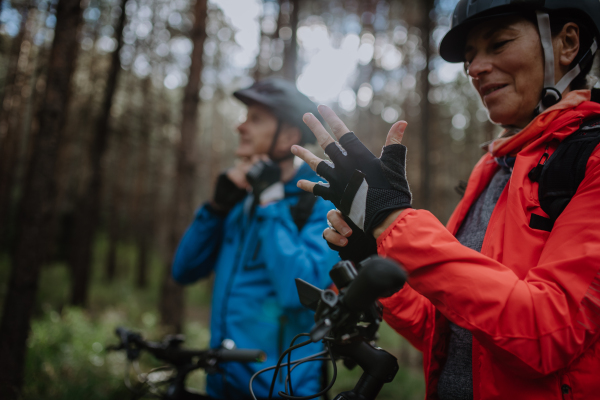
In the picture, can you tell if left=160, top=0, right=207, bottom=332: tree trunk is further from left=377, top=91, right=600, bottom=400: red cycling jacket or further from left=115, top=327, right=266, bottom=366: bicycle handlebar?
left=377, top=91, right=600, bottom=400: red cycling jacket

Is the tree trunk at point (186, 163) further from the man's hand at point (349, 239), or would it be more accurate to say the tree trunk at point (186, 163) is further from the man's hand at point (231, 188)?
the man's hand at point (349, 239)

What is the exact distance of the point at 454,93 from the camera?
14.9 m

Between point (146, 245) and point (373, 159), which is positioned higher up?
point (373, 159)

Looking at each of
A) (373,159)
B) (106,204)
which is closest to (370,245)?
(373,159)

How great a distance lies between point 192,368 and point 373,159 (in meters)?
2.01

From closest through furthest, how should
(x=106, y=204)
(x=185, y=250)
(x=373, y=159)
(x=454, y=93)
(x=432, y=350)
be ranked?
1. (x=373, y=159)
2. (x=432, y=350)
3. (x=185, y=250)
4. (x=454, y=93)
5. (x=106, y=204)

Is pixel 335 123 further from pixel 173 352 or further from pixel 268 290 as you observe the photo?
pixel 173 352

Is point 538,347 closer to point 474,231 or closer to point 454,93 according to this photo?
point 474,231

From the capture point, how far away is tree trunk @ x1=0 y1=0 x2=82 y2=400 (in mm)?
3607

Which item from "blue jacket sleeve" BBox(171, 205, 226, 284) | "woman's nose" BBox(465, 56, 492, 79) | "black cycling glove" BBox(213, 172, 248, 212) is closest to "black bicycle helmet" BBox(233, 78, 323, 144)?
"black cycling glove" BBox(213, 172, 248, 212)

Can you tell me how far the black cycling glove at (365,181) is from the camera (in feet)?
3.71

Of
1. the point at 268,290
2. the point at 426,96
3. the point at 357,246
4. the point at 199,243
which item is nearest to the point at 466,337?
the point at 357,246

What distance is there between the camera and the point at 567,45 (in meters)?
1.54

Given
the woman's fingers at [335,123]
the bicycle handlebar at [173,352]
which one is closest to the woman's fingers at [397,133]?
the woman's fingers at [335,123]
